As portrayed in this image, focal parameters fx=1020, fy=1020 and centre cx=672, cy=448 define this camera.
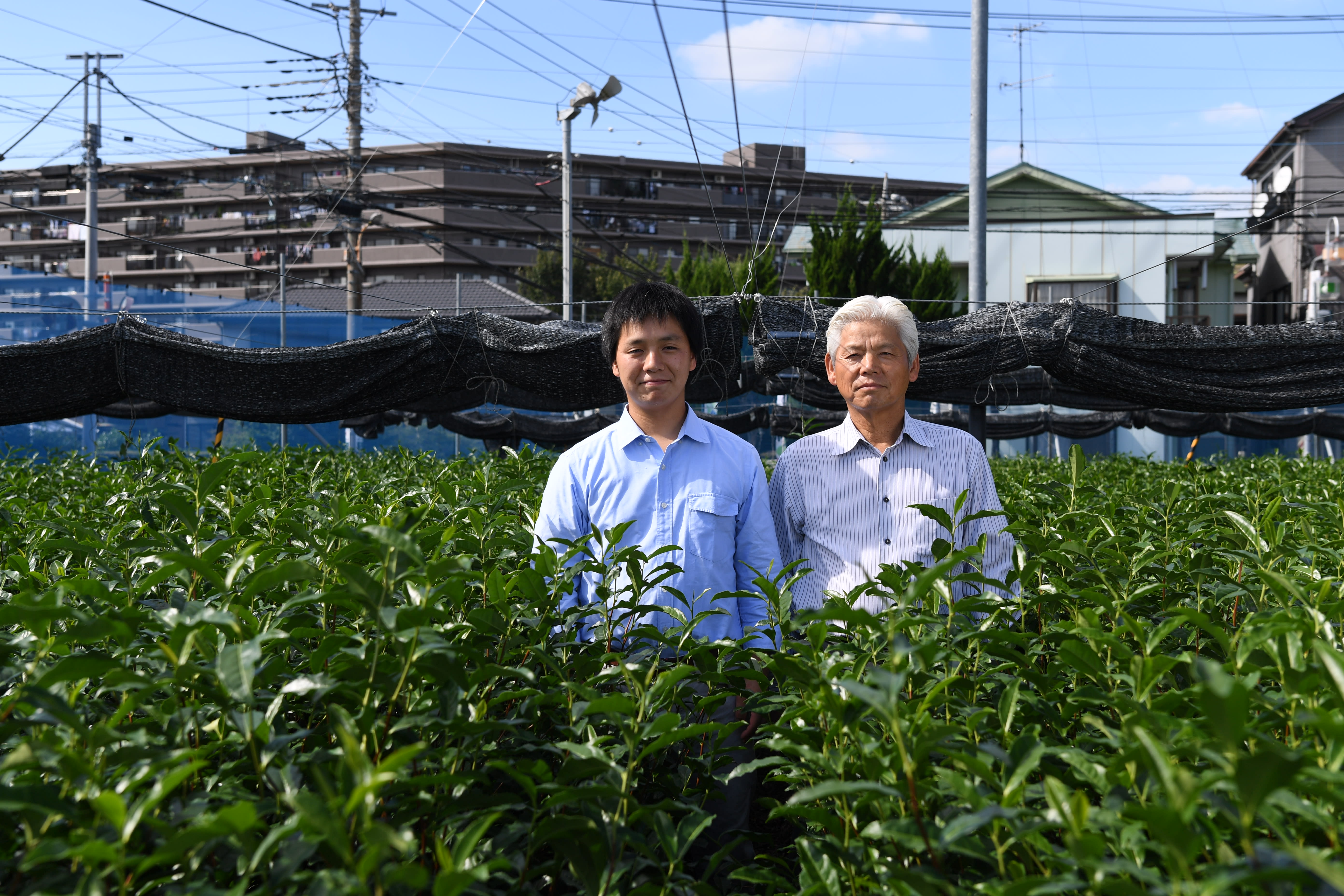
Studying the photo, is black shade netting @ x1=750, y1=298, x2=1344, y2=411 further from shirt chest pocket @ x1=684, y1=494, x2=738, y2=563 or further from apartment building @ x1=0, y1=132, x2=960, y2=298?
apartment building @ x1=0, y1=132, x2=960, y2=298

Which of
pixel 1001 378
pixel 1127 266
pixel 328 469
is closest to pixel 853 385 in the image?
pixel 328 469

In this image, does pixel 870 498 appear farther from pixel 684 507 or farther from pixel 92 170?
pixel 92 170

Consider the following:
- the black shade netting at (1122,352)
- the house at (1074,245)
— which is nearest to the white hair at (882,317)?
the black shade netting at (1122,352)

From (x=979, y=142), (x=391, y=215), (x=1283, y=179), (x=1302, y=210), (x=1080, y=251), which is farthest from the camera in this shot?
(x=391, y=215)

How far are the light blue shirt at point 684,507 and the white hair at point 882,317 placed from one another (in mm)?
447

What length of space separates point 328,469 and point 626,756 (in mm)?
3491

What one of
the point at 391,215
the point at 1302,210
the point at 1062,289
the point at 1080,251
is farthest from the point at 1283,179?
the point at 391,215

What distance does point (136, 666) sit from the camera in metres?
1.56

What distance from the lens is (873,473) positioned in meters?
2.82

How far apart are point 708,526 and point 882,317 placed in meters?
0.74

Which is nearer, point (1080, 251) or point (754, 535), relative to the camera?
point (754, 535)

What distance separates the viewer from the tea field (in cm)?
103

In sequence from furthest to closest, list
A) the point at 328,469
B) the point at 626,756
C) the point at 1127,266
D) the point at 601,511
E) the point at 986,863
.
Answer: the point at 1127,266 → the point at 328,469 → the point at 601,511 → the point at 626,756 → the point at 986,863

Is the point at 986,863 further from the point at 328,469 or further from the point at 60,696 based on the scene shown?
the point at 328,469
